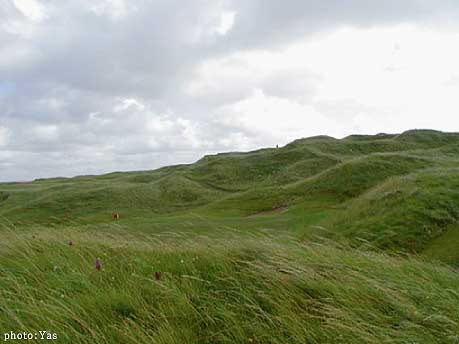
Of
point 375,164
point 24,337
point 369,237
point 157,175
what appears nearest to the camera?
point 24,337

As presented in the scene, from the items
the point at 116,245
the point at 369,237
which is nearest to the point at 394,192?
the point at 369,237

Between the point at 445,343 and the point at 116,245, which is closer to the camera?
the point at 445,343

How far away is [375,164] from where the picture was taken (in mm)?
33562

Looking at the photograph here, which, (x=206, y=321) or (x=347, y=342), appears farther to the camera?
(x=206, y=321)

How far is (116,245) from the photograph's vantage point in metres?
6.48

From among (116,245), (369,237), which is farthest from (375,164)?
(116,245)

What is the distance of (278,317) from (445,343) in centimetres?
134

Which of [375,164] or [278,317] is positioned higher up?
[375,164]

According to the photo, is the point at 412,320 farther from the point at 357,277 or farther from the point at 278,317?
the point at 278,317

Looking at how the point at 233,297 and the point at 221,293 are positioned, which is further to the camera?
the point at 221,293

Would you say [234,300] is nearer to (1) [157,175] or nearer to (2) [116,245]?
(2) [116,245]

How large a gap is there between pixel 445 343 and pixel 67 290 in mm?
3687

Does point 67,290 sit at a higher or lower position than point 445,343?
higher

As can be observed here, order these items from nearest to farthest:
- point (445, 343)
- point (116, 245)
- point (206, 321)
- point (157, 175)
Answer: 1. point (445, 343)
2. point (206, 321)
3. point (116, 245)
4. point (157, 175)
